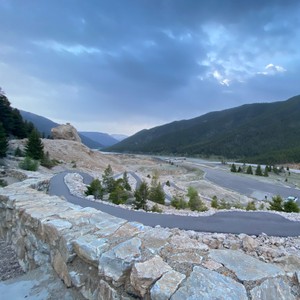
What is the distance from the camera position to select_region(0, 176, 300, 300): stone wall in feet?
5.97

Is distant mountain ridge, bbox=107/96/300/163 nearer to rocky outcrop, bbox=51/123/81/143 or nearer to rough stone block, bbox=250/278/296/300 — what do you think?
rocky outcrop, bbox=51/123/81/143

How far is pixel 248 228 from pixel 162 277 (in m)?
6.83

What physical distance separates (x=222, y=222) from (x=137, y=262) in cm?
684

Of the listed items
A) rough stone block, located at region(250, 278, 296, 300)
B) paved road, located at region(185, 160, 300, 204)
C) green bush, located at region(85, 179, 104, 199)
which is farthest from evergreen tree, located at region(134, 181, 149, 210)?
paved road, located at region(185, 160, 300, 204)

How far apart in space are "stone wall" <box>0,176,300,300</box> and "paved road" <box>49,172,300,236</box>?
468 cm

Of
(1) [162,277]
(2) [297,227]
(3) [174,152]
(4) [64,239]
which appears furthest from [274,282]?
(3) [174,152]

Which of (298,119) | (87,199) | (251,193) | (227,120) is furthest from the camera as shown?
(227,120)

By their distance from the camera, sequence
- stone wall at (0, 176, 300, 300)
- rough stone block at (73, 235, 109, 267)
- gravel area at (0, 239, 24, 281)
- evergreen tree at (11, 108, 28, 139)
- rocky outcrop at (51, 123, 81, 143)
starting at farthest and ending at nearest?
rocky outcrop at (51, 123, 81, 143) → evergreen tree at (11, 108, 28, 139) → gravel area at (0, 239, 24, 281) → rough stone block at (73, 235, 109, 267) → stone wall at (0, 176, 300, 300)

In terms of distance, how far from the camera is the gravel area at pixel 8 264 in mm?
3249

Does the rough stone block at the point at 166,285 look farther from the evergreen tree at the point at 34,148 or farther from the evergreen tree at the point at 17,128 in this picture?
the evergreen tree at the point at 17,128

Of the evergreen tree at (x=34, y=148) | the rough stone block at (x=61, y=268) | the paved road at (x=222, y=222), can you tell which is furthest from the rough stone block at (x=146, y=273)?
the evergreen tree at (x=34, y=148)

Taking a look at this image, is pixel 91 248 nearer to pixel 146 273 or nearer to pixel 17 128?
pixel 146 273

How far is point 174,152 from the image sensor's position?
401ft

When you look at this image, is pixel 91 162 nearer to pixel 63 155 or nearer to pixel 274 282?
pixel 63 155
